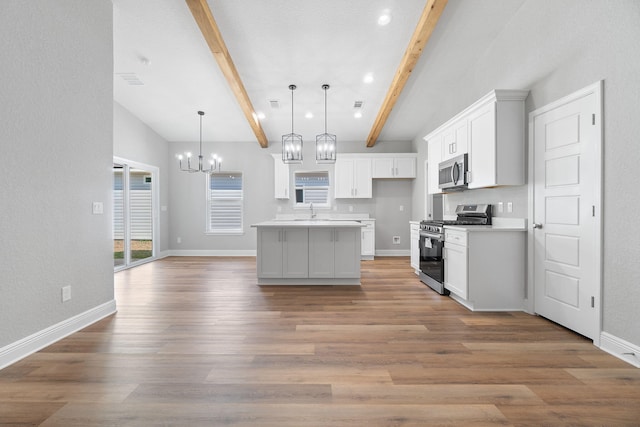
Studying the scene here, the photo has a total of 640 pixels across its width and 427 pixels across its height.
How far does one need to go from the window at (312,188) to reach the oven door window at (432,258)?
3.17 metres

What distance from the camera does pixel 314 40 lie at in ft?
12.7

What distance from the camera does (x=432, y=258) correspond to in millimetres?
4078

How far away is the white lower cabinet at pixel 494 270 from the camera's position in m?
3.16

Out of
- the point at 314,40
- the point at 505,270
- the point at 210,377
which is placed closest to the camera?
the point at 210,377

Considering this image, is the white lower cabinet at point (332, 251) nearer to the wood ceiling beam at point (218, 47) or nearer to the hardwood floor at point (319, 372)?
the hardwood floor at point (319, 372)

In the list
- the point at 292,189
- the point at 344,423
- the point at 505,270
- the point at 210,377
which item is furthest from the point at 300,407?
the point at 292,189

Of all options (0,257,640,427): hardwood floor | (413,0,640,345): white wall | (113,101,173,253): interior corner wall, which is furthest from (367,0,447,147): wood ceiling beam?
(113,101,173,253): interior corner wall

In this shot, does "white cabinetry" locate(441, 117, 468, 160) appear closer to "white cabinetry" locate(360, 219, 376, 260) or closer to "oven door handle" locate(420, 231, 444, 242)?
"oven door handle" locate(420, 231, 444, 242)

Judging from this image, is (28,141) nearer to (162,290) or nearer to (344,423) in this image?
(162,290)

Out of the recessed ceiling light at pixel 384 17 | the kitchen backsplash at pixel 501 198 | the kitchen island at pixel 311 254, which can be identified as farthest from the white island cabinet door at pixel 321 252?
the recessed ceiling light at pixel 384 17

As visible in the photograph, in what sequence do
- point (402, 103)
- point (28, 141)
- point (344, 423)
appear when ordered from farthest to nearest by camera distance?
point (402, 103)
point (28, 141)
point (344, 423)

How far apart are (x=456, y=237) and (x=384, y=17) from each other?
274cm

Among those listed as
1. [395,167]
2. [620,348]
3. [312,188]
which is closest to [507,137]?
[620,348]

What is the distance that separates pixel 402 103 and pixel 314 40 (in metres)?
2.27
